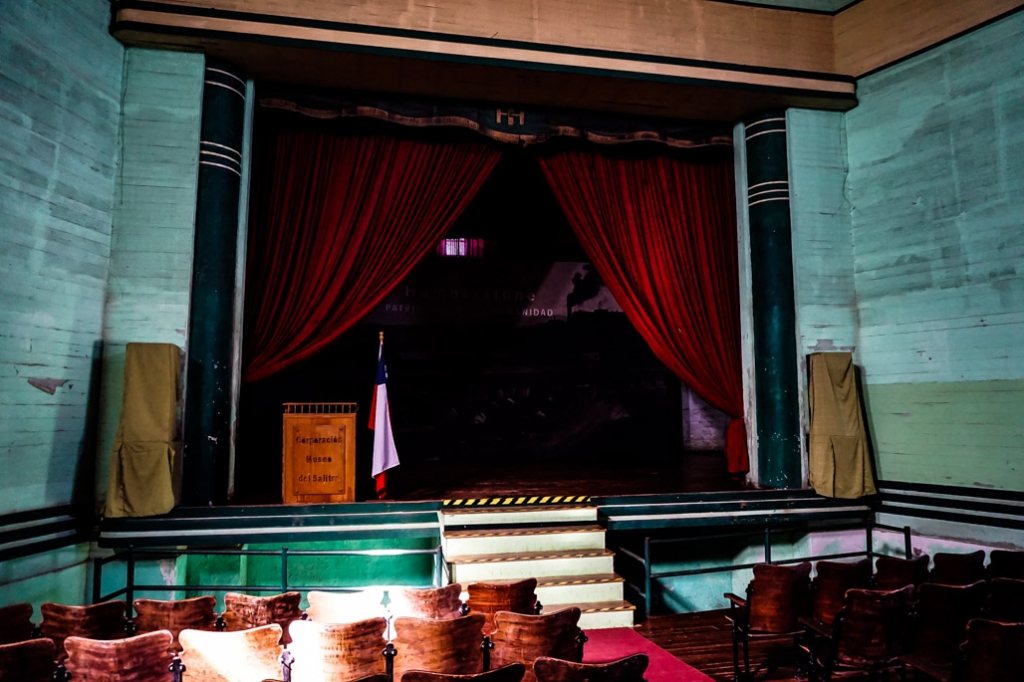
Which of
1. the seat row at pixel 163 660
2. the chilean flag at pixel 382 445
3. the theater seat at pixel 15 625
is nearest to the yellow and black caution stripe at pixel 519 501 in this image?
the chilean flag at pixel 382 445

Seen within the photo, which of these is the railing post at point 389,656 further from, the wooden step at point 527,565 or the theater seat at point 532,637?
the wooden step at point 527,565

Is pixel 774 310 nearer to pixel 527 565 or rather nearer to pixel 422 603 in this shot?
pixel 527 565

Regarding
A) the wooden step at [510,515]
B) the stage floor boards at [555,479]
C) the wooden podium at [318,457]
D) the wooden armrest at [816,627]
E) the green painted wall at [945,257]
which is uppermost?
the green painted wall at [945,257]

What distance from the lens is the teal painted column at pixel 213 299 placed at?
20.1 ft

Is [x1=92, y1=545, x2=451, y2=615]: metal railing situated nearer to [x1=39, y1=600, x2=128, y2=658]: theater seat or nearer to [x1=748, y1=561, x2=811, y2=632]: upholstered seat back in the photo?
[x1=39, y1=600, x2=128, y2=658]: theater seat

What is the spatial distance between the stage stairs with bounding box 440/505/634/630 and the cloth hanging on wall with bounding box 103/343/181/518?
96.0 inches

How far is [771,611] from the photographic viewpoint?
441cm

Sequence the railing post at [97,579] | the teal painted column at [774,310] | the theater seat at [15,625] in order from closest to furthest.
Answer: the theater seat at [15,625] → the railing post at [97,579] → the teal painted column at [774,310]

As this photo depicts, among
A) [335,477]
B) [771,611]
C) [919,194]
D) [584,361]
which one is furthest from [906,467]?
[335,477]

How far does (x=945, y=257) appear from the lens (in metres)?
6.70

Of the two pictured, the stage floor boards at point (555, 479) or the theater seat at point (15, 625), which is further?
the stage floor boards at point (555, 479)

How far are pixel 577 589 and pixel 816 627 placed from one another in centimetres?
195

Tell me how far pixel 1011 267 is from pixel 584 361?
20.0 ft

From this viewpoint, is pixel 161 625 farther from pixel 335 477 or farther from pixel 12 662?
pixel 335 477
